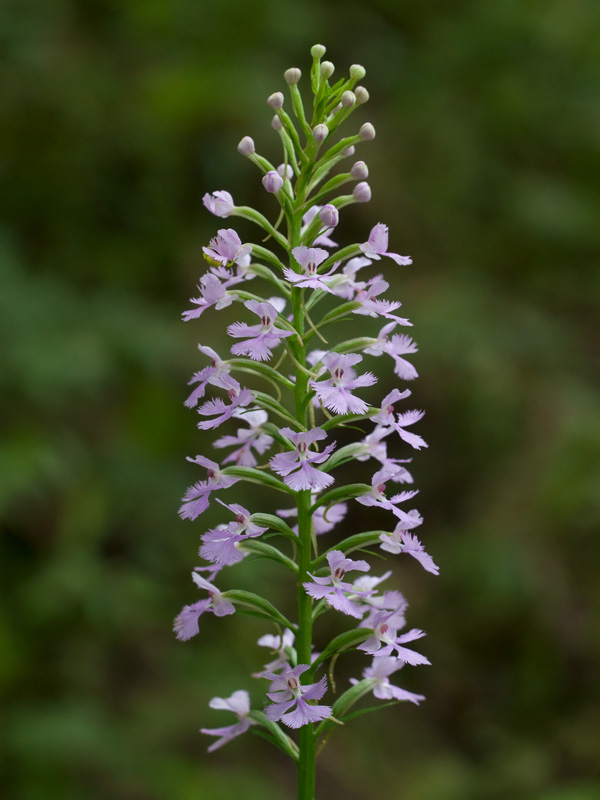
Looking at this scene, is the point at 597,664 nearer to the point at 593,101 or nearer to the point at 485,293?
the point at 485,293

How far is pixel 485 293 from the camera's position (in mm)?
10922

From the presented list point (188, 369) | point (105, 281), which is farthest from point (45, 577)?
point (105, 281)

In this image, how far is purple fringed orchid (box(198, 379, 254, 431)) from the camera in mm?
2695

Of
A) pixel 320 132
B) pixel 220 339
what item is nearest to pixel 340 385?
pixel 320 132

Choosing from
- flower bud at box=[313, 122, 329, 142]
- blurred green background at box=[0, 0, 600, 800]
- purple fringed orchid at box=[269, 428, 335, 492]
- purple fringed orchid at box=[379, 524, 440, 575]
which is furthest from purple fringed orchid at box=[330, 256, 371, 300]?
blurred green background at box=[0, 0, 600, 800]

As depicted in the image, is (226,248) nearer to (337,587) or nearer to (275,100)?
(275,100)

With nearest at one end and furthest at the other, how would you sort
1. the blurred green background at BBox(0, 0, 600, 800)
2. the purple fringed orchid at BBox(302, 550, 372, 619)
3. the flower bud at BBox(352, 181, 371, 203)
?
1. the purple fringed orchid at BBox(302, 550, 372, 619)
2. the flower bud at BBox(352, 181, 371, 203)
3. the blurred green background at BBox(0, 0, 600, 800)

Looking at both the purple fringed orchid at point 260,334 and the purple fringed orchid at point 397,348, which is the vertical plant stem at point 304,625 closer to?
the purple fringed orchid at point 260,334

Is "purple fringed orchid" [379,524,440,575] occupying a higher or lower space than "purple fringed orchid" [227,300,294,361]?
lower

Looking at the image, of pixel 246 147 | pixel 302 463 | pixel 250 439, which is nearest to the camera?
pixel 302 463

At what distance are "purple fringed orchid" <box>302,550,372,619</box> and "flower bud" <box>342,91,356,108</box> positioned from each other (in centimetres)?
154

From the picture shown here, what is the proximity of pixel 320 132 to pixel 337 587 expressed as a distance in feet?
4.98

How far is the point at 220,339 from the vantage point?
8664 mm

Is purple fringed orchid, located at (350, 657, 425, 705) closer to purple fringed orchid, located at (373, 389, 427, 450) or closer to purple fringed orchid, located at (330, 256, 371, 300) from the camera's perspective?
purple fringed orchid, located at (373, 389, 427, 450)
